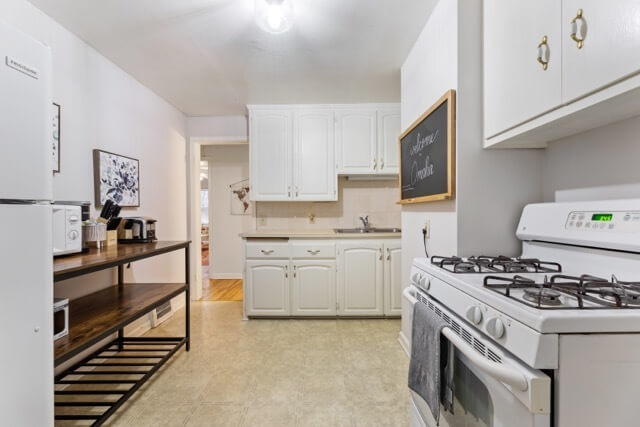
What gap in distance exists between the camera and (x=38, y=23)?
1.86 m

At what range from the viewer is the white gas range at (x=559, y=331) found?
2.17 feet

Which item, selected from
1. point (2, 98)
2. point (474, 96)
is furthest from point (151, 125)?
point (474, 96)

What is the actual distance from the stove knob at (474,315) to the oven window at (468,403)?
0.54 feet

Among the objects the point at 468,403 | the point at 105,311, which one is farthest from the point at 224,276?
the point at 468,403

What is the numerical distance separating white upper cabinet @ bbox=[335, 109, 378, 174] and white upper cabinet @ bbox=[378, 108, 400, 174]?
0.06 metres

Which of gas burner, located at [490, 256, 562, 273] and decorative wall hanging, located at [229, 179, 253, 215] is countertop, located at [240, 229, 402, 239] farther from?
decorative wall hanging, located at [229, 179, 253, 215]

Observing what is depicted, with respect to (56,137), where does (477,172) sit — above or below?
below

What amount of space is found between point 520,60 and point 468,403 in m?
1.21

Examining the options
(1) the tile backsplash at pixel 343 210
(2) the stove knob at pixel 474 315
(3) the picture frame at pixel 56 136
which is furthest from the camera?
(1) the tile backsplash at pixel 343 210

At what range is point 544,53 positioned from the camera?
42.3 inches

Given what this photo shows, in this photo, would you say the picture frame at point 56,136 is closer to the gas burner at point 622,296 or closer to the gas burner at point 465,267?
the gas burner at point 465,267

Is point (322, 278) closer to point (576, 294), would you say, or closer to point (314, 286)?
point (314, 286)

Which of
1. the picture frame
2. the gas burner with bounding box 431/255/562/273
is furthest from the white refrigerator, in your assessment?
the gas burner with bounding box 431/255/562/273

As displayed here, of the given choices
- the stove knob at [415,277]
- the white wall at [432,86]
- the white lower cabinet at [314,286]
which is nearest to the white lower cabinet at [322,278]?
the white lower cabinet at [314,286]
